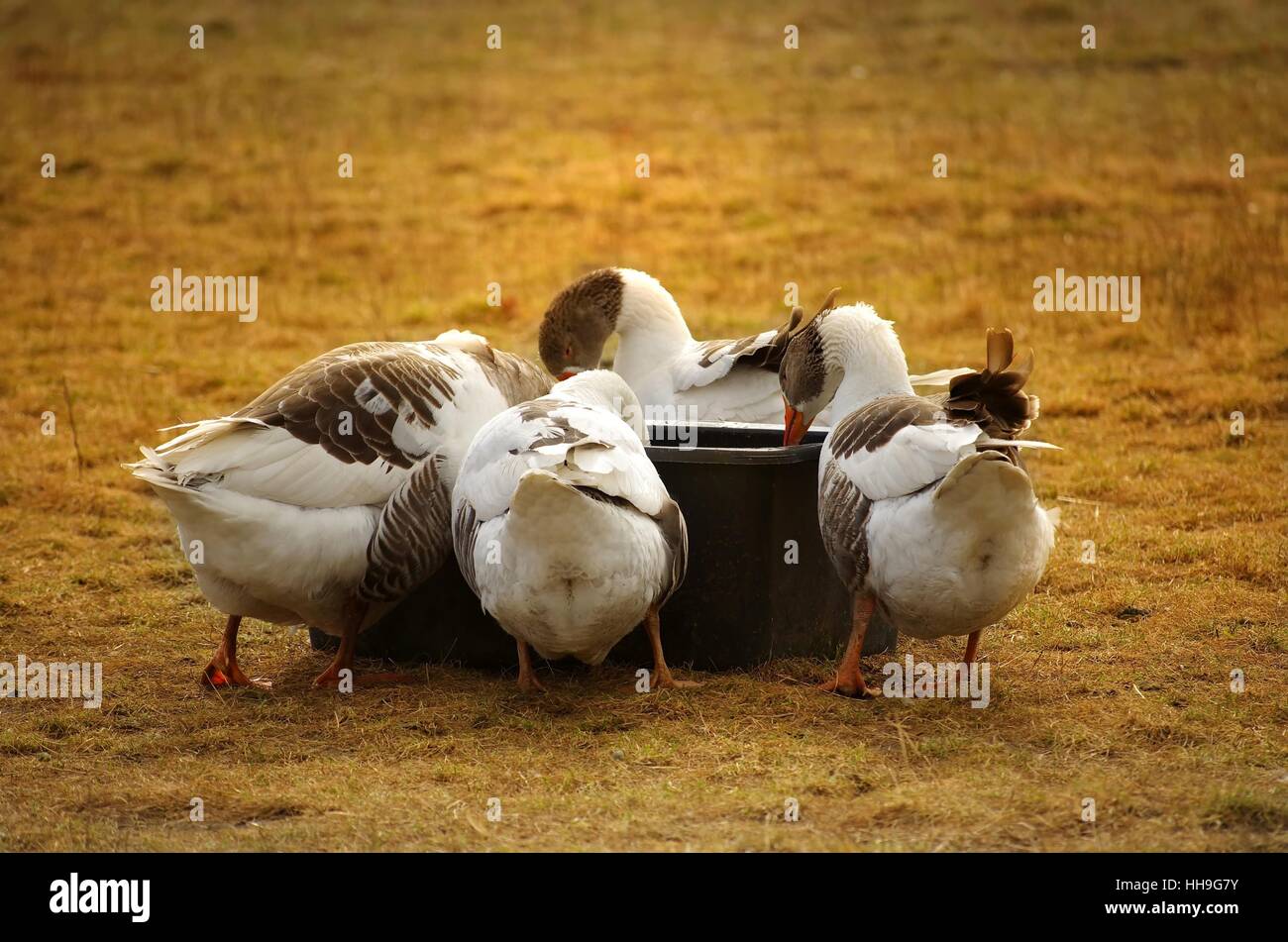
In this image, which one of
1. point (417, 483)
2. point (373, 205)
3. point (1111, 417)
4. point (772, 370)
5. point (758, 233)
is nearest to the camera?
point (417, 483)

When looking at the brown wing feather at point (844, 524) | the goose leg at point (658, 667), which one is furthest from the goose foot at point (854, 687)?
the goose leg at point (658, 667)

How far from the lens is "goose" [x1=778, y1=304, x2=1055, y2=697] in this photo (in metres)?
5.00

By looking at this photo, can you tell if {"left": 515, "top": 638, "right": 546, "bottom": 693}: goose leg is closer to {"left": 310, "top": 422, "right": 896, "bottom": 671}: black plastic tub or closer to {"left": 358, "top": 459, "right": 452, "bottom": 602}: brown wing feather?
{"left": 310, "top": 422, "right": 896, "bottom": 671}: black plastic tub

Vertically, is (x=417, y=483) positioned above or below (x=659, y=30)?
below

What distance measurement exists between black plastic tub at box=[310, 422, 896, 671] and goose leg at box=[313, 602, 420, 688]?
0.31 metres

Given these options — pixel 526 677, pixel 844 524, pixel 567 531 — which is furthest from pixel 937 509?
pixel 526 677

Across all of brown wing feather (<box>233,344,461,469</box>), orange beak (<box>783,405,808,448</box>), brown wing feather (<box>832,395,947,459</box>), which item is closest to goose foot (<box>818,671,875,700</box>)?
brown wing feather (<box>832,395,947,459</box>)

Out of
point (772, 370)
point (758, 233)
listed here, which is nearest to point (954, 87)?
point (758, 233)

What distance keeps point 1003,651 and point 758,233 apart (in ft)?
30.0

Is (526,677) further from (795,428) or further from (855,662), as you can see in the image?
(795,428)

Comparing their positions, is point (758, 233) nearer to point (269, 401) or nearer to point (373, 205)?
point (373, 205)

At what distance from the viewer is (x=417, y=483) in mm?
5848

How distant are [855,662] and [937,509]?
0.93 meters

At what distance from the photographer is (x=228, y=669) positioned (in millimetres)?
5977
